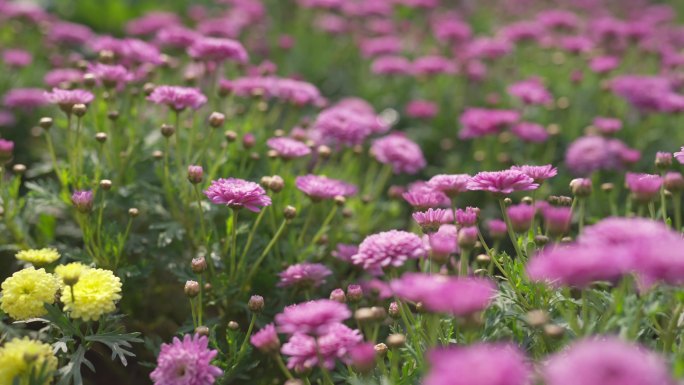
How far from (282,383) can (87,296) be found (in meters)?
0.88

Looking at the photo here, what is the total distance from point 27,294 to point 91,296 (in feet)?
0.82

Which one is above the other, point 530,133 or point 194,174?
point 194,174

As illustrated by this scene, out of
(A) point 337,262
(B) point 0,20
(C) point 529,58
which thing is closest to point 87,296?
(A) point 337,262

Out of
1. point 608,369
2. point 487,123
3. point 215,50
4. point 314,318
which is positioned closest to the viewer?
point 608,369

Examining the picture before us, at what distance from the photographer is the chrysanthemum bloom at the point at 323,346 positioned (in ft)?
5.64

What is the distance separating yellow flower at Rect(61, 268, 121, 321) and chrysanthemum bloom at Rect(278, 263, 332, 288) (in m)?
0.67

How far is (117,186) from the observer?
294cm

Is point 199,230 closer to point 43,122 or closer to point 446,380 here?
point 43,122

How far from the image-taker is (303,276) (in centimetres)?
248

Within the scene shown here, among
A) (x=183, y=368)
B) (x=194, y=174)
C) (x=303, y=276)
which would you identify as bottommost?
(x=303, y=276)

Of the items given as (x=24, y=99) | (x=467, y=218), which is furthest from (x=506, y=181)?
(x=24, y=99)

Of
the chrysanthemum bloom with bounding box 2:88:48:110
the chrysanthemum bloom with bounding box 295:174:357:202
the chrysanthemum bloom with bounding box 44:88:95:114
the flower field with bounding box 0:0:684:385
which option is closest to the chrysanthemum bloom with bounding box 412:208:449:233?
the flower field with bounding box 0:0:684:385

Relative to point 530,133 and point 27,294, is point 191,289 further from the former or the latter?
point 530,133

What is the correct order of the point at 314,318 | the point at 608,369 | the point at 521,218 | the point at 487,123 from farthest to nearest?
the point at 487,123
the point at 521,218
the point at 314,318
the point at 608,369
